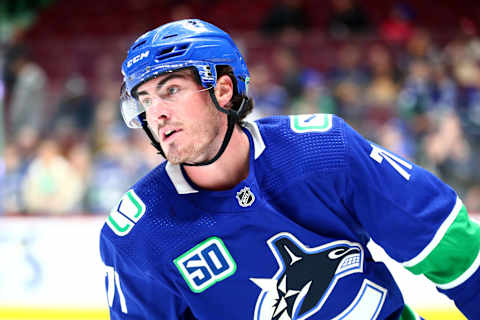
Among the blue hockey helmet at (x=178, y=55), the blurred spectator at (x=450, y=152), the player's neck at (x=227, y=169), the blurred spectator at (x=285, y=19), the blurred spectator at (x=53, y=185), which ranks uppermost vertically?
the blue hockey helmet at (x=178, y=55)

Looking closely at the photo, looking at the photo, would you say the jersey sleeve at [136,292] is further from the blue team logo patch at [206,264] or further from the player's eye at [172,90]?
the player's eye at [172,90]

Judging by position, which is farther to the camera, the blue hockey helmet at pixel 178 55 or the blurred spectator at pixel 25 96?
the blurred spectator at pixel 25 96

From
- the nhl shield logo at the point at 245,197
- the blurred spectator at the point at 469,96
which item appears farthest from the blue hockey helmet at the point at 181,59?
the blurred spectator at the point at 469,96

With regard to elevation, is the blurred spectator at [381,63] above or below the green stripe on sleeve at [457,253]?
below

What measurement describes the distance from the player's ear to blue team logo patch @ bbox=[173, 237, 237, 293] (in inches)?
13.0

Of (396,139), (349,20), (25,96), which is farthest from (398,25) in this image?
(25,96)

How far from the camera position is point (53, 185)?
161 inches

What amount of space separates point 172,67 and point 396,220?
609mm

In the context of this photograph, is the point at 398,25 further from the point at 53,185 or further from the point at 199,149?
the point at 199,149

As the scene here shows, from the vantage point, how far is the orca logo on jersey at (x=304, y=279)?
164 centimetres

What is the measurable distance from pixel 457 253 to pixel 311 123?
0.45 m

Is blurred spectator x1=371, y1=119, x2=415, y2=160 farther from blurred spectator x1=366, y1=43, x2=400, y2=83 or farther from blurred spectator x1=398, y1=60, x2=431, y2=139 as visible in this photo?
blurred spectator x1=366, y1=43, x2=400, y2=83

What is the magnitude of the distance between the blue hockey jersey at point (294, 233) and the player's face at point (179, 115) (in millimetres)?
106

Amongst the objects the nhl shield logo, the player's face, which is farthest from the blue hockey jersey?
the player's face
